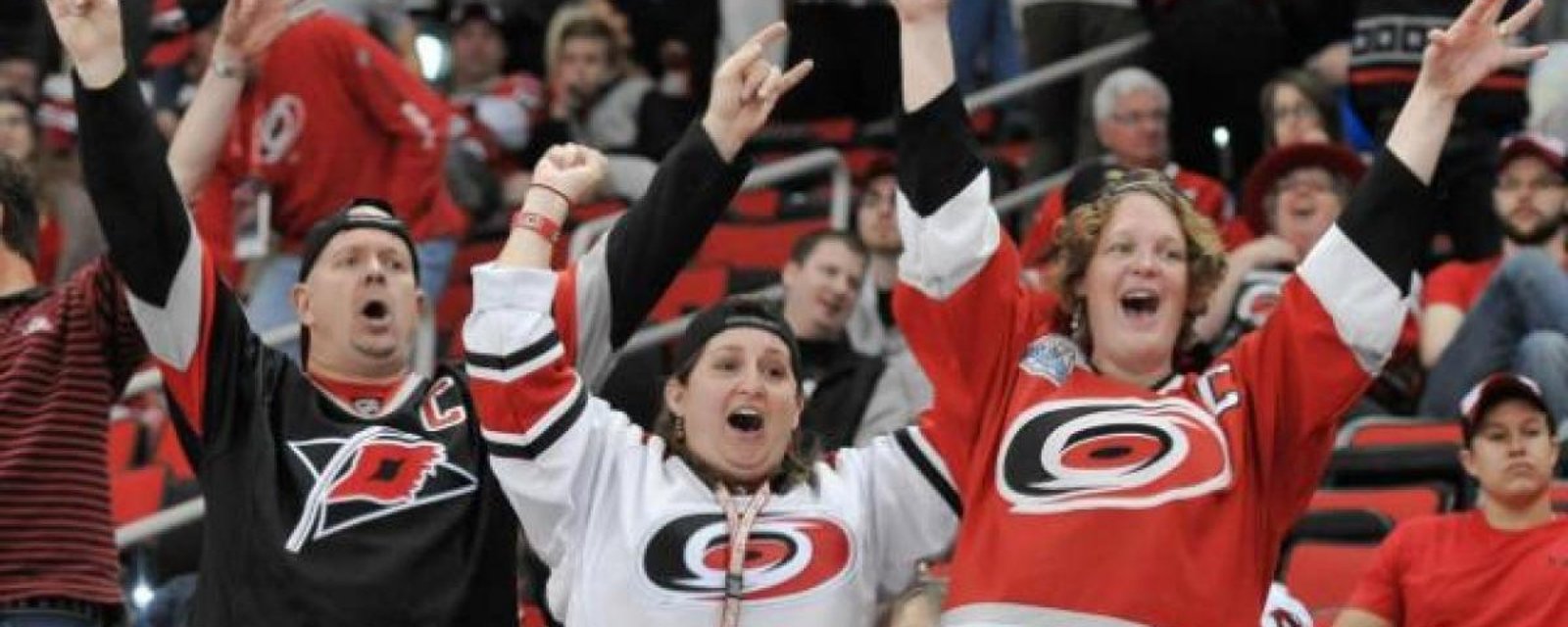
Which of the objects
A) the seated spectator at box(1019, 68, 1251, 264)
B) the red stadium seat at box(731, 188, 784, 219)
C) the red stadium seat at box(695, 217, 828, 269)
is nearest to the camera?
the seated spectator at box(1019, 68, 1251, 264)

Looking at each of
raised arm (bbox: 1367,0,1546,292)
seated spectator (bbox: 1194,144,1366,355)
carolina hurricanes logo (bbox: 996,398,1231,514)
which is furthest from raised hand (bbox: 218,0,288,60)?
seated spectator (bbox: 1194,144,1366,355)

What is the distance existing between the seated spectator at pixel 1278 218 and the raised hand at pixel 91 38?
12.5 feet

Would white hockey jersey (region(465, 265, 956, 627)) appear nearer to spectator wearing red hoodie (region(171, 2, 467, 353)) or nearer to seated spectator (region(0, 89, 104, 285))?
spectator wearing red hoodie (region(171, 2, 467, 353))

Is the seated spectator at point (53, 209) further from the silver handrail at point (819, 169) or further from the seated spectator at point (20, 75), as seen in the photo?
the silver handrail at point (819, 169)

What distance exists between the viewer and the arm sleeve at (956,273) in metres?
5.06

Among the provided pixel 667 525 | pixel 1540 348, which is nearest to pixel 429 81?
pixel 1540 348

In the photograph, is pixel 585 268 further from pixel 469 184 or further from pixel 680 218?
pixel 469 184

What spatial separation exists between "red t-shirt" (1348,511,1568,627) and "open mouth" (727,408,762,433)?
1776 millimetres

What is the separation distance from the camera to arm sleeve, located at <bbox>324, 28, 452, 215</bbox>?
9.80 meters

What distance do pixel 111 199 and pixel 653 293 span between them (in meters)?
0.86

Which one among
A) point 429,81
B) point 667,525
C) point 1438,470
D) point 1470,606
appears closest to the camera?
point 667,525

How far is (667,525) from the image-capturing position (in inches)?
211

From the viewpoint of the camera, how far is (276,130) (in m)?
9.70

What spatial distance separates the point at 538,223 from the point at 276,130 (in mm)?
4306
